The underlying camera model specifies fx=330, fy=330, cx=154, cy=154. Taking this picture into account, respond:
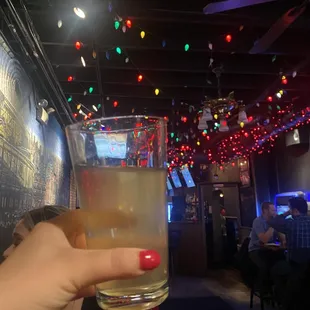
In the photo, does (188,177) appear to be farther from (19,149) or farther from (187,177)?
(19,149)

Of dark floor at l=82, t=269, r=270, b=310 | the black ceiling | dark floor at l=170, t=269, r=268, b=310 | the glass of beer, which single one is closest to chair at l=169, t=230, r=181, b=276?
dark floor at l=82, t=269, r=270, b=310

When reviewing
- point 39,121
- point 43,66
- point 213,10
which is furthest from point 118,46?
point 213,10

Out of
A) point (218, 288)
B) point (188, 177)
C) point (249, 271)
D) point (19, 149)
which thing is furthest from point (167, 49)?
point (188, 177)

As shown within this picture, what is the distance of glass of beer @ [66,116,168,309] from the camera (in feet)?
2.24

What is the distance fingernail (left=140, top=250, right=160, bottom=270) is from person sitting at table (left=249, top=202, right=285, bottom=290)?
4.62 meters

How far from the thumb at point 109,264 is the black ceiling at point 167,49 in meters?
2.97

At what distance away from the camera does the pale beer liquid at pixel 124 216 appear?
27.0 inches

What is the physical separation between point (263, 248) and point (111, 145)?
4.81 meters

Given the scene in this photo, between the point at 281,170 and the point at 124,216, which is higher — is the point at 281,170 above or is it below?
above

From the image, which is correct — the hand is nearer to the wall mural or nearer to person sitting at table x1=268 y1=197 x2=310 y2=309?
the wall mural

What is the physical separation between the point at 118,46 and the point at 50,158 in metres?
2.48

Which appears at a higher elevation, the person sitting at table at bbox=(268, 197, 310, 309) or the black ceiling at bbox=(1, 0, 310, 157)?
the black ceiling at bbox=(1, 0, 310, 157)

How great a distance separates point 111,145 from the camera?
717 millimetres

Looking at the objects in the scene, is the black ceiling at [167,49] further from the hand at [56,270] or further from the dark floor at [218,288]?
the dark floor at [218,288]
